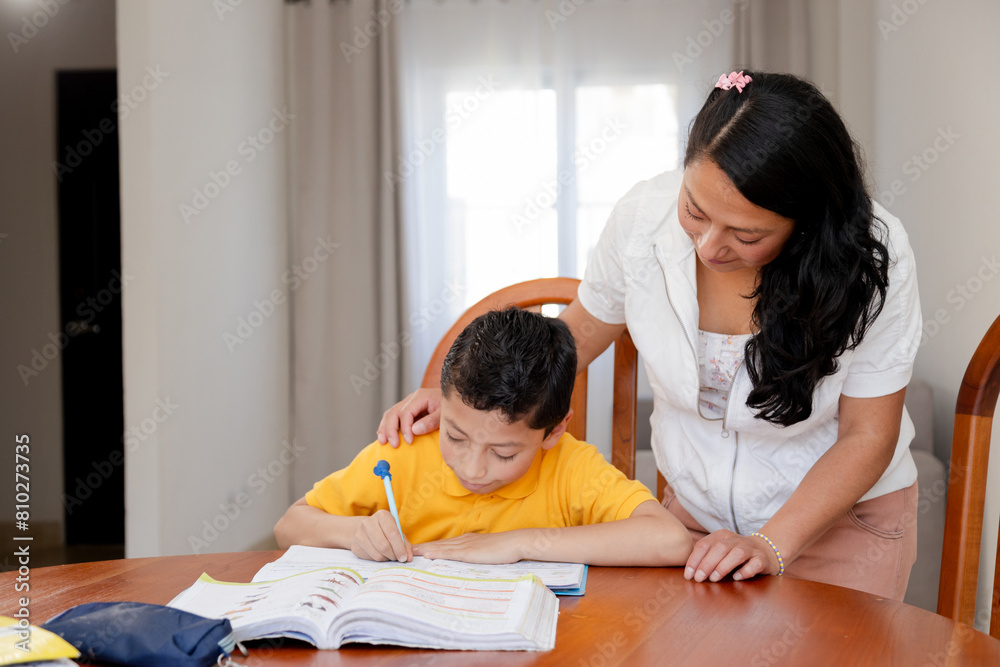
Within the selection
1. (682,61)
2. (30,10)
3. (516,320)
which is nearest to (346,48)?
(30,10)

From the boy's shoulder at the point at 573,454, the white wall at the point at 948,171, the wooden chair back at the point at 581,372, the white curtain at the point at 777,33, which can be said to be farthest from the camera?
the white curtain at the point at 777,33

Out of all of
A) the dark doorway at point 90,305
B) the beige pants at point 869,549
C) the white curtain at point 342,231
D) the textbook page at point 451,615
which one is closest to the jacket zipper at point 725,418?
the beige pants at point 869,549

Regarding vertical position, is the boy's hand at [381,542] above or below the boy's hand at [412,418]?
below

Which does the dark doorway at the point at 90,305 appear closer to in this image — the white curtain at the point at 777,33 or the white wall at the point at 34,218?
the white wall at the point at 34,218

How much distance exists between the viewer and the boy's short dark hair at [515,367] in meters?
1.03

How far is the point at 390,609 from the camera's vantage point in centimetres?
69

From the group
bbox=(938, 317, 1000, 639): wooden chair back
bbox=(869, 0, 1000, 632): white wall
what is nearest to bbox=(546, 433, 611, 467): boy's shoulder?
bbox=(938, 317, 1000, 639): wooden chair back

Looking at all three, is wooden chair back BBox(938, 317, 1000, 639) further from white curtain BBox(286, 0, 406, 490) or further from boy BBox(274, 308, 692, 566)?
white curtain BBox(286, 0, 406, 490)

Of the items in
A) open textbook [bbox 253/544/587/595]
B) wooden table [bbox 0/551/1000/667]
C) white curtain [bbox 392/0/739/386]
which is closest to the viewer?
wooden table [bbox 0/551/1000/667]

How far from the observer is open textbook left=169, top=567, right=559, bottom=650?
69 cm

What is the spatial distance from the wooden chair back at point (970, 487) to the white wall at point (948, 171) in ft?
3.25

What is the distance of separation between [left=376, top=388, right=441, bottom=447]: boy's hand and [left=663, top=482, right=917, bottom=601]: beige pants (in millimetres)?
553

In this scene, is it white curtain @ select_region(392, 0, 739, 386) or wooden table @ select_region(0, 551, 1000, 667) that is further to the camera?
white curtain @ select_region(392, 0, 739, 386)

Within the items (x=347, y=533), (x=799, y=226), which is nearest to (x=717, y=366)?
(x=799, y=226)
